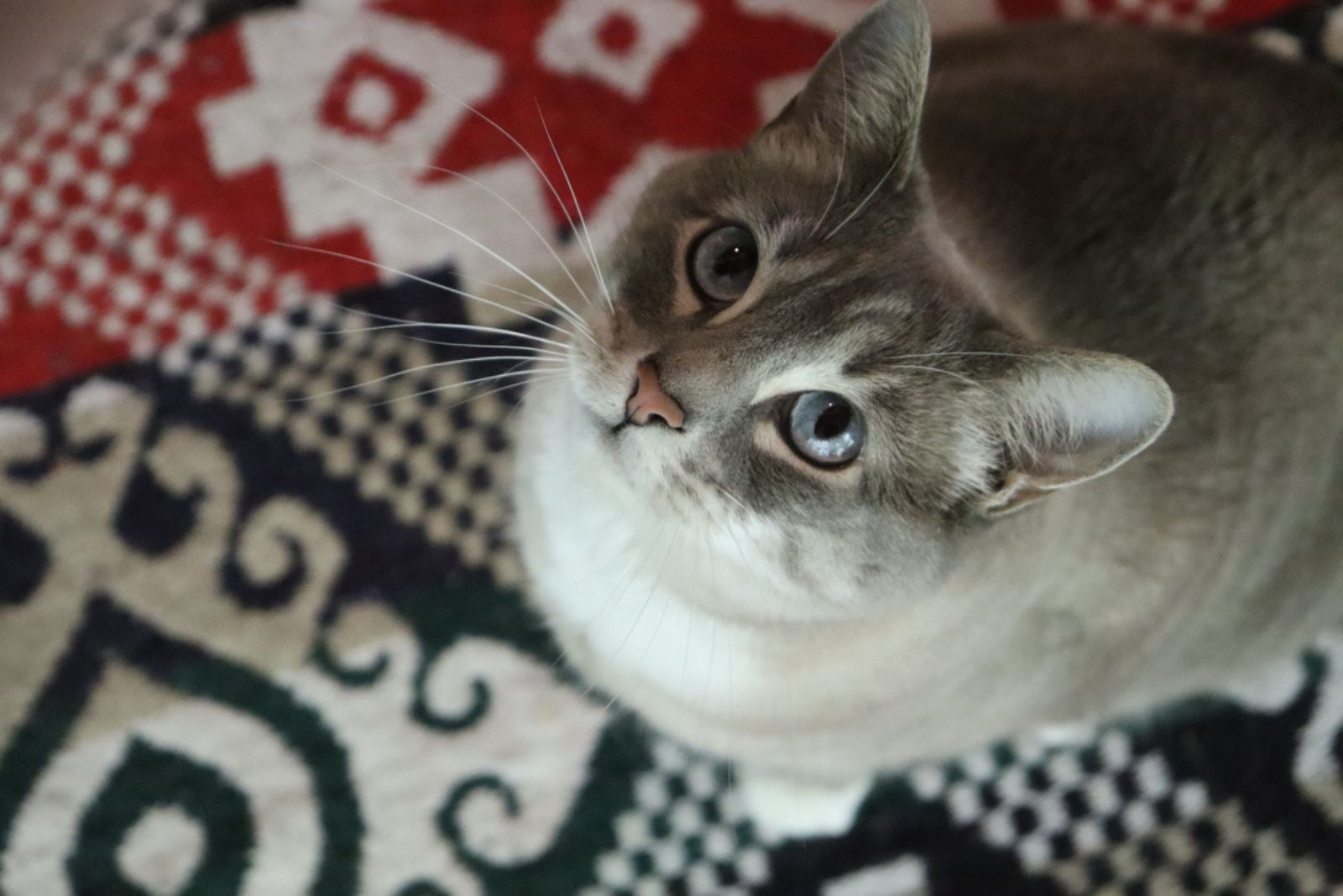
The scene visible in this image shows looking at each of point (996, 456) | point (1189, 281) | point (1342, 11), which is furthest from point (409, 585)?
Result: point (1342, 11)

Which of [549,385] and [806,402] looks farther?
[549,385]

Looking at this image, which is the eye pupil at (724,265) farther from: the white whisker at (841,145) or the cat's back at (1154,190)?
the cat's back at (1154,190)

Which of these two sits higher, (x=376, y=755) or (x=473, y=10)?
(x=473, y=10)

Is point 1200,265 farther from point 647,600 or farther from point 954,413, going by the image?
point 647,600

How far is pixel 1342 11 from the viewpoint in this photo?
1.48 meters

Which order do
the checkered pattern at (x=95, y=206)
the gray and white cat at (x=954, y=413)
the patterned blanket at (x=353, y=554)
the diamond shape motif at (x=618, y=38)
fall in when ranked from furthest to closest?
the diamond shape motif at (x=618, y=38), the checkered pattern at (x=95, y=206), the patterned blanket at (x=353, y=554), the gray and white cat at (x=954, y=413)

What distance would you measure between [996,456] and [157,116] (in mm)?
1304

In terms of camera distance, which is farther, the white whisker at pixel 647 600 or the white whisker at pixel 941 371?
the white whisker at pixel 647 600

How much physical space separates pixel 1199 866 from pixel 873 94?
1.10m

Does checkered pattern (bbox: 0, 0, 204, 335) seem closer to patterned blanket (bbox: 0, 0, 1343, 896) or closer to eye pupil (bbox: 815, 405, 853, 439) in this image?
patterned blanket (bbox: 0, 0, 1343, 896)

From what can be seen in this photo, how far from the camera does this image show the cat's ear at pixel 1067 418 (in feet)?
2.22

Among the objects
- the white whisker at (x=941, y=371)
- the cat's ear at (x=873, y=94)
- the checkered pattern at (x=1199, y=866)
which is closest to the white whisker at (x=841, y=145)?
the cat's ear at (x=873, y=94)

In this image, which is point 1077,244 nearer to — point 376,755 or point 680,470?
point 680,470

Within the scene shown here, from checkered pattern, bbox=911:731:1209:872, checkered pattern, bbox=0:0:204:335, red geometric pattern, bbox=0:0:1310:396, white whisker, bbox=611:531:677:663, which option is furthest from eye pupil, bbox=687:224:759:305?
checkered pattern, bbox=0:0:204:335
